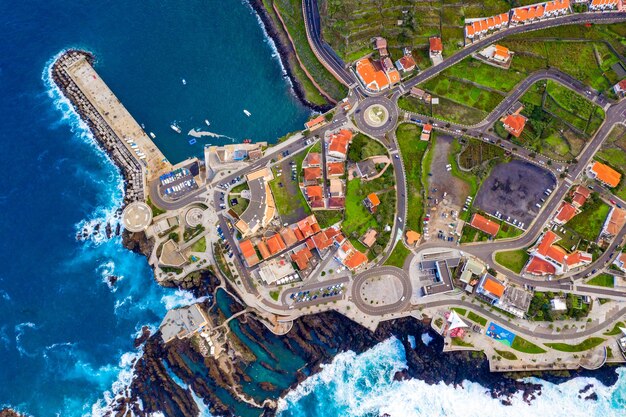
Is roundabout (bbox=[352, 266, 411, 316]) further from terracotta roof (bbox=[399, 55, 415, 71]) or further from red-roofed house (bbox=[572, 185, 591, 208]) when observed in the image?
terracotta roof (bbox=[399, 55, 415, 71])

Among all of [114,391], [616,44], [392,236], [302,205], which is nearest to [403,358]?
[392,236]

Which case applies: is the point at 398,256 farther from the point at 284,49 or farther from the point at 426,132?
the point at 284,49

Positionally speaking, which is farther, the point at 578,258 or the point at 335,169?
the point at 335,169

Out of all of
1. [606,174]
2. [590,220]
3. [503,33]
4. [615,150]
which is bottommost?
[590,220]

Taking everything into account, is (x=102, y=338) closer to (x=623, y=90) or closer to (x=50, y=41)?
(x=50, y=41)

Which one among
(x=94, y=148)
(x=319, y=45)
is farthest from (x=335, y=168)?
(x=94, y=148)

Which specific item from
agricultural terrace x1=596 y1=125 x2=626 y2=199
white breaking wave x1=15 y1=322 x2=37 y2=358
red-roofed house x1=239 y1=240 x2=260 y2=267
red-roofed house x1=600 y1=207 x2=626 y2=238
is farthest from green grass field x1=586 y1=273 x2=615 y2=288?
white breaking wave x1=15 y1=322 x2=37 y2=358

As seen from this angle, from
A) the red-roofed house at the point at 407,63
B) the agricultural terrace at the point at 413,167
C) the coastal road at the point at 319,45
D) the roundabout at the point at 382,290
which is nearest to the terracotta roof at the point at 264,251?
the roundabout at the point at 382,290

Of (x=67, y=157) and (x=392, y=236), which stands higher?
(x=67, y=157)
